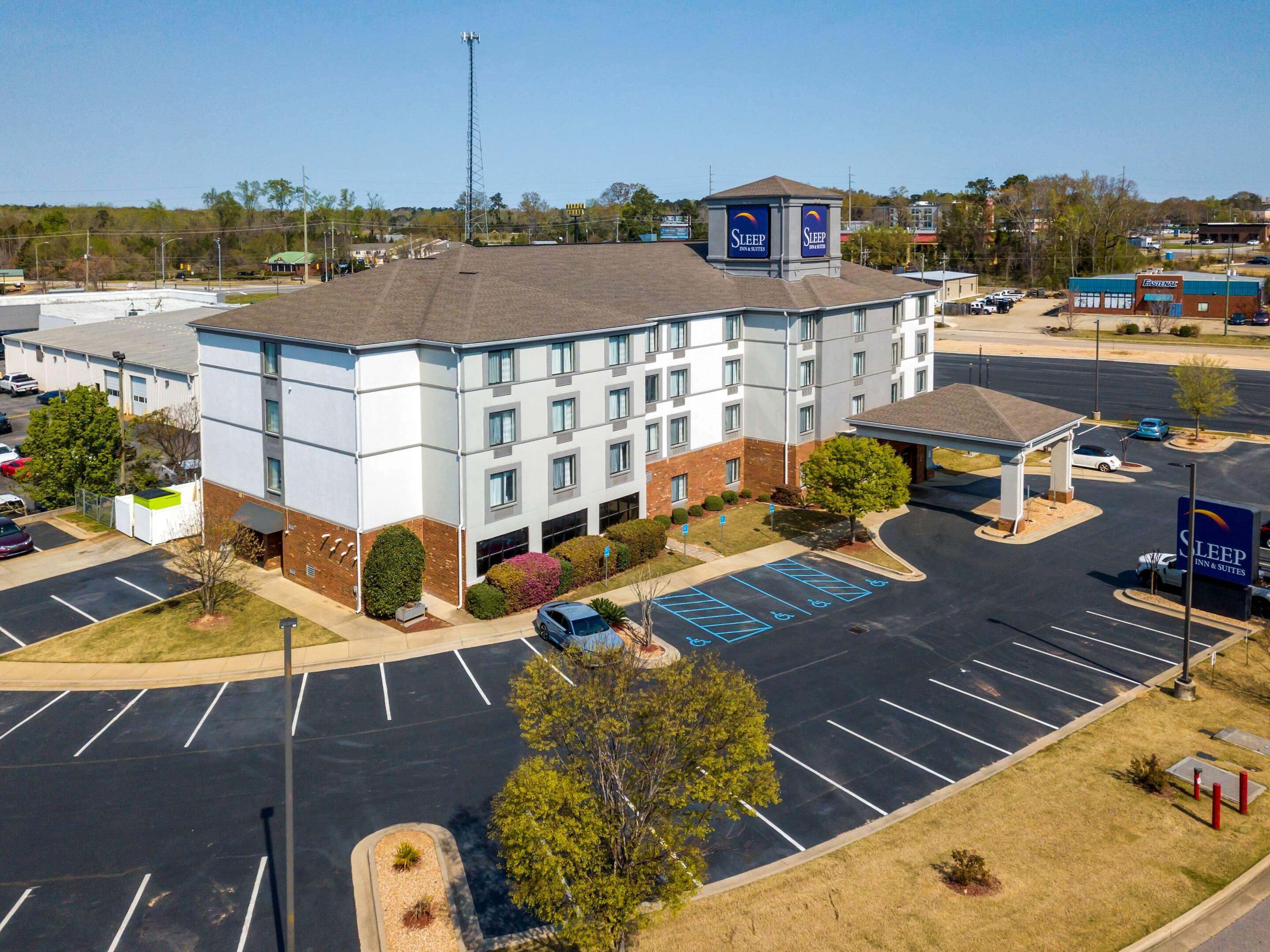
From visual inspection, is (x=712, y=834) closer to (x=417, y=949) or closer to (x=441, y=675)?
(x=417, y=949)

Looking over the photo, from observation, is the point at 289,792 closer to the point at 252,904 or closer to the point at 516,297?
the point at 252,904

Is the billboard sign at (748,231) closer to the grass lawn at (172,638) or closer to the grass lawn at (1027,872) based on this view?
the grass lawn at (172,638)

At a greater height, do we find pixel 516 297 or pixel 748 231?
pixel 748 231

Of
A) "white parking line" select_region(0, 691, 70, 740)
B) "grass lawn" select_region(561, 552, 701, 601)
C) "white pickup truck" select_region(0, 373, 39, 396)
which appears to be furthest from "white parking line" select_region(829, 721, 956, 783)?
"white pickup truck" select_region(0, 373, 39, 396)

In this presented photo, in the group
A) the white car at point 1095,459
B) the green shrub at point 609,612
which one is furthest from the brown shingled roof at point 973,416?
the green shrub at point 609,612

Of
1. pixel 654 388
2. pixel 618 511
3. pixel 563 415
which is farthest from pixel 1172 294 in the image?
pixel 563 415
